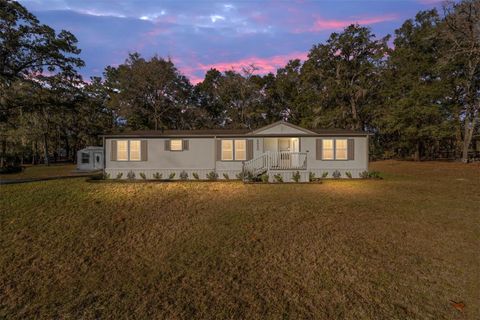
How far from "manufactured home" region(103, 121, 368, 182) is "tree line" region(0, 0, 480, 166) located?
6046 mm

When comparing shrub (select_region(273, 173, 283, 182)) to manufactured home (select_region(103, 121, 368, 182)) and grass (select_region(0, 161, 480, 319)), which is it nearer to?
manufactured home (select_region(103, 121, 368, 182))

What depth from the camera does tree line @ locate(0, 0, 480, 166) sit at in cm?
1711

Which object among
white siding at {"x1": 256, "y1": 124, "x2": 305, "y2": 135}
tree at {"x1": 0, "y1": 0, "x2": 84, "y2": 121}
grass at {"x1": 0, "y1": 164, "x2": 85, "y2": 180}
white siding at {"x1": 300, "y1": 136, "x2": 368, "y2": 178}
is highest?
tree at {"x1": 0, "y1": 0, "x2": 84, "y2": 121}

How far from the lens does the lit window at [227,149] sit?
17.2 metres

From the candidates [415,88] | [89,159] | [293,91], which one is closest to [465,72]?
[415,88]

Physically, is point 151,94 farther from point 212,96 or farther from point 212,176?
point 212,176

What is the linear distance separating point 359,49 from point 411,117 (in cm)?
1065

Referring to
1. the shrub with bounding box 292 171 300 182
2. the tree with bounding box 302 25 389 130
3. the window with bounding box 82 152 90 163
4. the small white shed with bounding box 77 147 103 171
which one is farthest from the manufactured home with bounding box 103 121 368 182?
the tree with bounding box 302 25 389 130

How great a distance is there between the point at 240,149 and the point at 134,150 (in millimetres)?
7127

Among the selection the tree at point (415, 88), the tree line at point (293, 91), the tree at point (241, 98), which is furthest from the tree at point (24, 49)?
the tree at point (415, 88)

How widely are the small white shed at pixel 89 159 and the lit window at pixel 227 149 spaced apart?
50.0 ft

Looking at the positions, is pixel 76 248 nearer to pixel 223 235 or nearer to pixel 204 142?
pixel 223 235

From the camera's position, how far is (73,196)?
448 inches

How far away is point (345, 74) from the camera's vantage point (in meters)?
33.1
